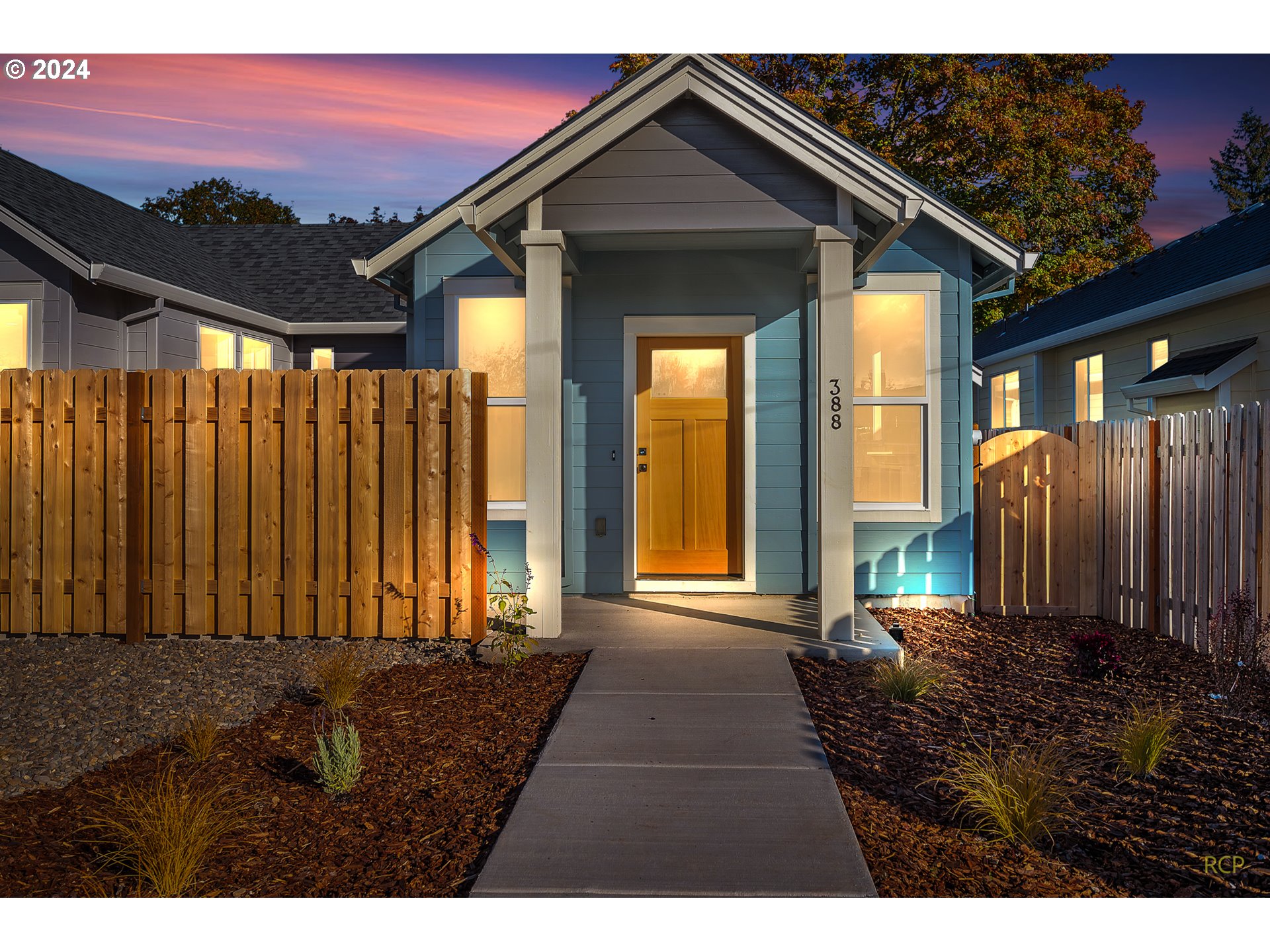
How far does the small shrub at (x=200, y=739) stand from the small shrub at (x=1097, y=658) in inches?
203

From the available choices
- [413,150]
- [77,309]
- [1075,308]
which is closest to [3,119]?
[77,309]

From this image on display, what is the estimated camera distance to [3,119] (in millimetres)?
12523

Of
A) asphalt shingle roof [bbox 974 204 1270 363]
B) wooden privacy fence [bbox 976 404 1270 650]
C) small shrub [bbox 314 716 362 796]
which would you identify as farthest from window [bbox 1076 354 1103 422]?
small shrub [bbox 314 716 362 796]

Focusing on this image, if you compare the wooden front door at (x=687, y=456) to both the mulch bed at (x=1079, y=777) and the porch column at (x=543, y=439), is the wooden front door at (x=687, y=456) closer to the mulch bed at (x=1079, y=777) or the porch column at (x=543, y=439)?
the porch column at (x=543, y=439)

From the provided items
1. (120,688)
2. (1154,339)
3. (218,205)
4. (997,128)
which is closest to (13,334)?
(120,688)

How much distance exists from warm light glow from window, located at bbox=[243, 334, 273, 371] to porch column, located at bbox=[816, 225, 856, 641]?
942 centimetres

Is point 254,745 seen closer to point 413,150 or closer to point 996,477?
point 996,477

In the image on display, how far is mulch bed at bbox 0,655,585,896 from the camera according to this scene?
2.70m

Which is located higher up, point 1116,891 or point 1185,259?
point 1185,259

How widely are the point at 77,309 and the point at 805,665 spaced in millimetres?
9342

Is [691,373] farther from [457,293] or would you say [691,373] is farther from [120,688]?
[120,688]

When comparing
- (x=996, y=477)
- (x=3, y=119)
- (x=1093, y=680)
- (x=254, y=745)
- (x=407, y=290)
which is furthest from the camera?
(x=3, y=119)

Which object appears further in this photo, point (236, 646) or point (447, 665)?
point (236, 646)

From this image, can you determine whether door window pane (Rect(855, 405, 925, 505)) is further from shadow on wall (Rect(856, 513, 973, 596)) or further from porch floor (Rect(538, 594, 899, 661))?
porch floor (Rect(538, 594, 899, 661))
